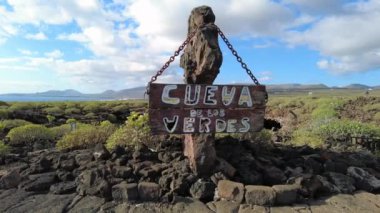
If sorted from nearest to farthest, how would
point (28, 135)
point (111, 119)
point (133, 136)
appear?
point (133, 136) → point (28, 135) → point (111, 119)

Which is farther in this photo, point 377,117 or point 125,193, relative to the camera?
point 377,117

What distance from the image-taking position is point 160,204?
568 cm

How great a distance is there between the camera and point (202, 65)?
6.34m

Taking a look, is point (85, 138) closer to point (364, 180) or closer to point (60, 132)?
point (60, 132)

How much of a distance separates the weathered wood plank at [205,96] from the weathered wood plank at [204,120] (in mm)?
80

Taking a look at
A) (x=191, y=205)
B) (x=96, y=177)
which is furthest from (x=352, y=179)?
(x=96, y=177)

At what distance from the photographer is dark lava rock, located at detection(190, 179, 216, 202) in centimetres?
590

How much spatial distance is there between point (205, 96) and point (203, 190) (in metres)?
1.41

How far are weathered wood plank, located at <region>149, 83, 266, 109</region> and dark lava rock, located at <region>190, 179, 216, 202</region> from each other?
118 centimetres

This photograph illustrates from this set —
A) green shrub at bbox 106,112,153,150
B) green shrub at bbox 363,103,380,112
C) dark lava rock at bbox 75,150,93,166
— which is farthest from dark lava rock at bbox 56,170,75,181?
green shrub at bbox 363,103,380,112

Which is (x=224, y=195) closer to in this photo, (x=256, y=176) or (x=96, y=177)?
(x=256, y=176)

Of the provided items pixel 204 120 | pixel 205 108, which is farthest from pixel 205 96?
pixel 204 120

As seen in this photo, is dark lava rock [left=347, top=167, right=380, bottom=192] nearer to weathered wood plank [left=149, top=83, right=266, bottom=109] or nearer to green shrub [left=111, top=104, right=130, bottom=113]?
weathered wood plank [left=149, top=83, right=266, bottom=109]

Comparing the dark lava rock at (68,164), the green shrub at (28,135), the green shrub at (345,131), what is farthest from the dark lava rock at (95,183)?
the green shrub at (345,131)
